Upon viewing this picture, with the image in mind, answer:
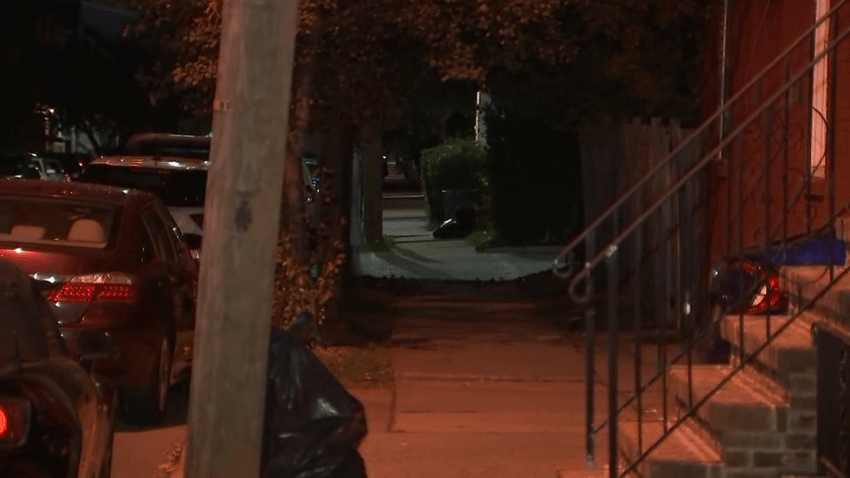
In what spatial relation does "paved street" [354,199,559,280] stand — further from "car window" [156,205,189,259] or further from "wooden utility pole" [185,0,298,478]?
"wooden utility pole" [185,0,298,478]

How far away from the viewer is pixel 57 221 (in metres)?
8.85

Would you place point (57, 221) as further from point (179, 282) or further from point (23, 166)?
A: point (23, 166)

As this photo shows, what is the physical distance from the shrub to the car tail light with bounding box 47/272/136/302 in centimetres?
2488

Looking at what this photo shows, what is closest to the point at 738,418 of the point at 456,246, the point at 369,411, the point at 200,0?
the point at 369,411

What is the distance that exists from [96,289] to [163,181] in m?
6.06

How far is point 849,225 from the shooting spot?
6.96 meters

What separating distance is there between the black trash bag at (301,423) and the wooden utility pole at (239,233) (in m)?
0.85

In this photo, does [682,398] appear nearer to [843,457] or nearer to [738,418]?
[738,418]

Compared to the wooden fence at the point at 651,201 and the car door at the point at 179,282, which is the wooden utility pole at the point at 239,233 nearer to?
the car door at the point at 179,282

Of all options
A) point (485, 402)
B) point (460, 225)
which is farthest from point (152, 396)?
point (460, 225)

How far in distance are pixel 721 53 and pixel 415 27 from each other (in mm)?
3164

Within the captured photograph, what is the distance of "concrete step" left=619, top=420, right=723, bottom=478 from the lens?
6059 millimetres

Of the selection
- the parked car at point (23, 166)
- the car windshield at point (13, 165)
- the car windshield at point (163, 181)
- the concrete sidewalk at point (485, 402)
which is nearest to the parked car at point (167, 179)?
the car windshield at point (163, 181)

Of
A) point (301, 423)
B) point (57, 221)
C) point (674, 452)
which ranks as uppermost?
point (57, 221)
